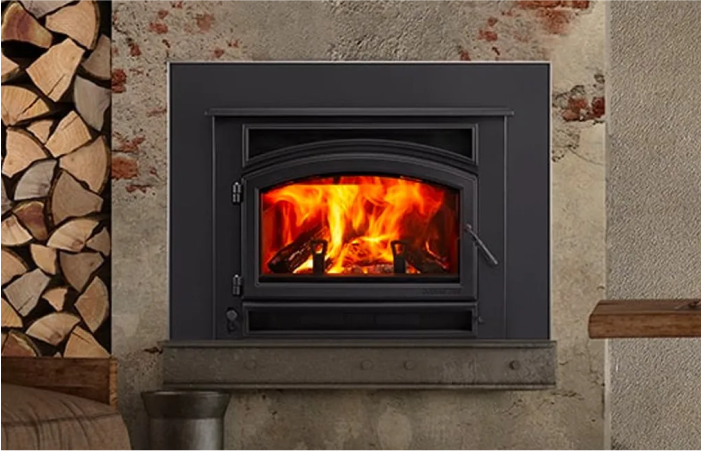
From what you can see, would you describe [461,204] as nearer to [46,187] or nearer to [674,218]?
[674,218]

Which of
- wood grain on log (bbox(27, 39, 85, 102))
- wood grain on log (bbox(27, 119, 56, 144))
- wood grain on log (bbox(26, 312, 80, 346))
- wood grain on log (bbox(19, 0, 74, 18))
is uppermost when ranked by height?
wood grain on log (bbox(19, 0, 74, 18))

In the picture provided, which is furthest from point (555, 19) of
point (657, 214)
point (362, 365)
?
point (362, 365)

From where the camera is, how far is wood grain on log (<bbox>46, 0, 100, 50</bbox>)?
153 inches

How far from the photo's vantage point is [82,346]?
3.92m

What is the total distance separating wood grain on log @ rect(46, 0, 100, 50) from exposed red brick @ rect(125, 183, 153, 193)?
1.36ft

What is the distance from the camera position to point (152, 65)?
3893 millimetres

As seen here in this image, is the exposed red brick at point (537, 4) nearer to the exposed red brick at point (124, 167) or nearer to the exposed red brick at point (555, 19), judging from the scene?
the exposed red brick at point (555, 19)

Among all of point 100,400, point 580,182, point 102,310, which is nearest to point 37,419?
point 100,400

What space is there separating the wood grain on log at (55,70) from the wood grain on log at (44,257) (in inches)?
16.7

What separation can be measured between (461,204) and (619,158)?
509mm

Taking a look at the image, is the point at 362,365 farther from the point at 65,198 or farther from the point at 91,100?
the point at 91,100

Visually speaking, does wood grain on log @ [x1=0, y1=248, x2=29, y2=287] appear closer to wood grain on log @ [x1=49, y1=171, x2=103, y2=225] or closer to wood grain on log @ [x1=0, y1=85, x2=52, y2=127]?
wood grain on log @ [x1=49, y1=171, x2=103, y2=225]

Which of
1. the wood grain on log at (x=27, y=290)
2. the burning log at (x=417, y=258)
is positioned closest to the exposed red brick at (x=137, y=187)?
the wood grain on log at (x=27, y=290)

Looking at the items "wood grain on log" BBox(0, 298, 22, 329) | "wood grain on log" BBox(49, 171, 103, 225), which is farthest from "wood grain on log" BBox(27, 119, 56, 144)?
"wood grain on log" BBox(0, 298, 22, 329)
